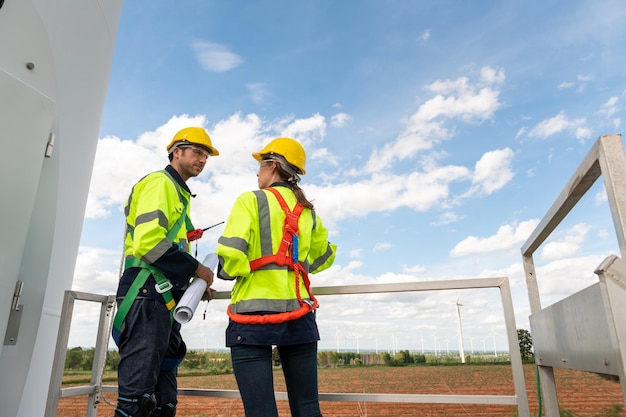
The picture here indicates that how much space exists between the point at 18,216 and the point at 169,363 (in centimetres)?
111

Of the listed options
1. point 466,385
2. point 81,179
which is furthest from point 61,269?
point 466,385

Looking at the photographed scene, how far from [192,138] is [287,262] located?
45.7 inches

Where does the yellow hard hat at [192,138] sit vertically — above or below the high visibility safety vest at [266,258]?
above

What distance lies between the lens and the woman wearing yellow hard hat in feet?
5.98

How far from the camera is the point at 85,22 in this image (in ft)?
9.51

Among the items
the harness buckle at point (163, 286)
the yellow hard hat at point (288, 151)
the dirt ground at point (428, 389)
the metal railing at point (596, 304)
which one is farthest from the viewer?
the dirt ground at point (428, 389)

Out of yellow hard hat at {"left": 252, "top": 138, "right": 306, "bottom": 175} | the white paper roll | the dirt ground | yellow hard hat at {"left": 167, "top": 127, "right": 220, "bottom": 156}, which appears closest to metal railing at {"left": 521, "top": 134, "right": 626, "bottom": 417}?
yellow hard hat at {"left": 252, "top": 138, "right": 306, "bottom": 175}

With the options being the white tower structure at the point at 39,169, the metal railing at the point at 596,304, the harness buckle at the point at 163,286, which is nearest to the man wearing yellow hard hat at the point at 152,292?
the harness buckle at the point at 163,286

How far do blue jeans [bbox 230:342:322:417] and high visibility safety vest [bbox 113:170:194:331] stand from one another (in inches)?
24.2

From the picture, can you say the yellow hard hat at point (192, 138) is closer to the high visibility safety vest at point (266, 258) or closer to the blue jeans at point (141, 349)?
the high visibility safety vest at point (266, 258)

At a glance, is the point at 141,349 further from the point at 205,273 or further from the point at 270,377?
the point at 270,377

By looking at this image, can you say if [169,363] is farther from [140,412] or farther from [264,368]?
[264,368]

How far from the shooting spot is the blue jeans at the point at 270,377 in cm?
180

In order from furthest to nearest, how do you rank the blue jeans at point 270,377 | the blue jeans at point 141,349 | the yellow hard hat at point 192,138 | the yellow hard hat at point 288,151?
the yellow hard hat at point 192,138
the yellow hard hat at point 288,151
the blue jeans at point 141,349
the blue jeans at point 270,377
